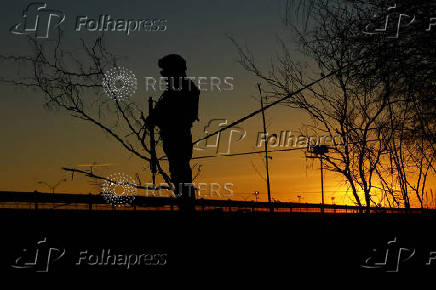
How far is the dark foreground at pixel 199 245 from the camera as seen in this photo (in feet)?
16.2

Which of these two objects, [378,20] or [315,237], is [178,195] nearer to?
[315,237]

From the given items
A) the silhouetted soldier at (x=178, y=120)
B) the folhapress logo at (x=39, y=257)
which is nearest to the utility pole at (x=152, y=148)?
the silhouetted soldier at (x=178, y=120)

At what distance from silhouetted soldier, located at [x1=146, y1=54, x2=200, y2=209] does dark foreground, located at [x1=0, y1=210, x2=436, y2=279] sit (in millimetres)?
355

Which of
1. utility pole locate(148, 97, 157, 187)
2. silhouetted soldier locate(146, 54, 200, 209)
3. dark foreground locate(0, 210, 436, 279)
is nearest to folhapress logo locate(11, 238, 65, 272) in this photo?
dark foreground locate(0, 210, 436, 279)

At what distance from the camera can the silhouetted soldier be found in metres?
6.20

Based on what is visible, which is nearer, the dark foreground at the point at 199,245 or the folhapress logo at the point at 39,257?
the folhapress logo at the point at 39,257

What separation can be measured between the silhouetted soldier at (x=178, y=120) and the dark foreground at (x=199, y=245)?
1.17 feet

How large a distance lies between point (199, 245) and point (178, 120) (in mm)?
1344

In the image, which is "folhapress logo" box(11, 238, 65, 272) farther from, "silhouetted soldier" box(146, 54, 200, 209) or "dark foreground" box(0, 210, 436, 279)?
"silhouetted soldier" box(146, 54, 200, 209)

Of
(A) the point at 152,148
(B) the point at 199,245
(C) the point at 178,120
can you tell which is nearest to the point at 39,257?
(B) the point at 199,245

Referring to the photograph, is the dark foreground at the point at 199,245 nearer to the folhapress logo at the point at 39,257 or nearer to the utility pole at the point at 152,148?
the folhapress logo at the point at 39,257

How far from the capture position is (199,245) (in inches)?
235

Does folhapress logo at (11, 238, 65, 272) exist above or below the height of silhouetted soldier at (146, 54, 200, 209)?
below

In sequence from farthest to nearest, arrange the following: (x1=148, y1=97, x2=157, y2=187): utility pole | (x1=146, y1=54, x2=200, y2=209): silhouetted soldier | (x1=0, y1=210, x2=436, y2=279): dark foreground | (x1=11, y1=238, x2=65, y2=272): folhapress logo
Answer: (x1=148, y1=97, x2=157, y2=187): utility pole, (x1=146, y1=54, x2=200, y2=209): silhouetted soldier, (x1=0, y1=210, x2=436, y2=279): dark foreground, (x1=11, y1=238, x2=65, y2=272): folhapress logo
